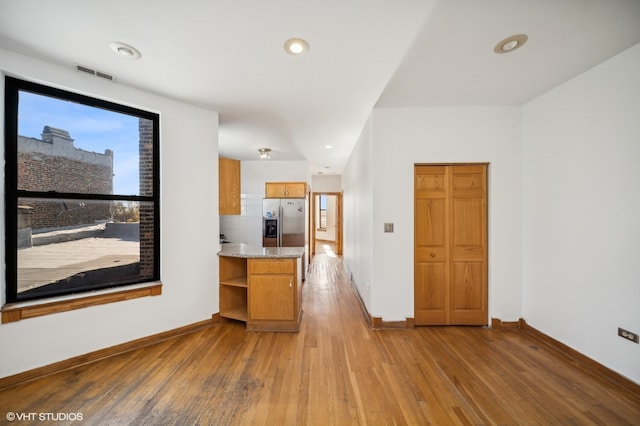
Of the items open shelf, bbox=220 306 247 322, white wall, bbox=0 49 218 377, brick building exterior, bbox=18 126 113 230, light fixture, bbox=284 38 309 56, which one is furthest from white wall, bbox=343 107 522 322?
brick building exterior, bbox=18 126 113 230

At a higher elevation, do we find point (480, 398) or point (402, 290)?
point (402, 290)

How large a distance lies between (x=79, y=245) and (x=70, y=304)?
0.55 meters

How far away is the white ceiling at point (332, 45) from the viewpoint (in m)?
1.49

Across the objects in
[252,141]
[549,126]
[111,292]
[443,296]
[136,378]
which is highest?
[252,141]

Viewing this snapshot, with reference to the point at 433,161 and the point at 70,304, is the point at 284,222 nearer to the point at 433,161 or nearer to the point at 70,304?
the point at 433,161

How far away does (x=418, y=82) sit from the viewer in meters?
2.33

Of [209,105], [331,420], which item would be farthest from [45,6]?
[331,420]

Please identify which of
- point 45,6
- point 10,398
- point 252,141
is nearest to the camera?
point 45,6

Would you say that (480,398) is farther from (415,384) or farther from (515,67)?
(515,67)

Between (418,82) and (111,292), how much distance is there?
3734mm

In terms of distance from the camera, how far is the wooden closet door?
9.48 feet

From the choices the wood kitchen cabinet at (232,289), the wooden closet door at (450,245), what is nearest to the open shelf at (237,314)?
the wood kitchen cabinet at (232,289)

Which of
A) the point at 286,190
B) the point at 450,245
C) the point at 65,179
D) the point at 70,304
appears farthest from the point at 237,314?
the point at 286,190

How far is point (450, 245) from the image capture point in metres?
2.91
